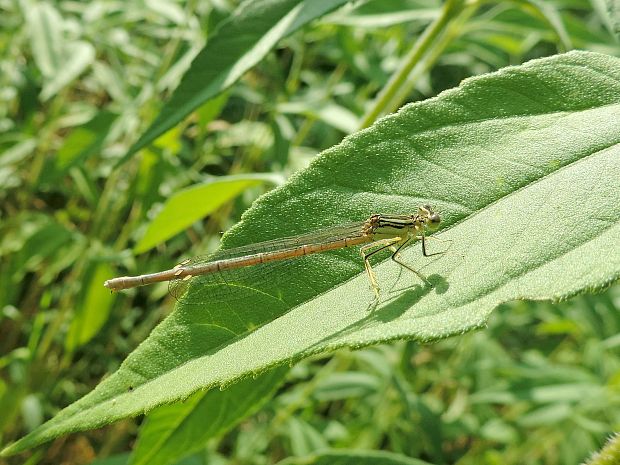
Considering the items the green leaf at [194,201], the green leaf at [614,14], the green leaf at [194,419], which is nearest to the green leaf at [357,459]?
the green leaf at [194,419]

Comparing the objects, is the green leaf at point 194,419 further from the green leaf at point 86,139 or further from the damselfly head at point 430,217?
the green leaf at point 86,139

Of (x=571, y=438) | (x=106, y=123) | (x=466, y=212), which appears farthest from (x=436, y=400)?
(x=466, y=212)

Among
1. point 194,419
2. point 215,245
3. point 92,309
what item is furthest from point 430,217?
point 215,245

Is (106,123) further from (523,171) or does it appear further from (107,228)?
(523,171)

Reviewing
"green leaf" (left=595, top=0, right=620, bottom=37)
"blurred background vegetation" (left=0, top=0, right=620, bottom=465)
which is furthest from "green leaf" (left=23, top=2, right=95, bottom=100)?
"green leaf" (left=595, top=0, right=620, bottom=37)

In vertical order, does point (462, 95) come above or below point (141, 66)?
above

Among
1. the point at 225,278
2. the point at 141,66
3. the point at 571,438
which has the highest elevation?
the point at 225,278
